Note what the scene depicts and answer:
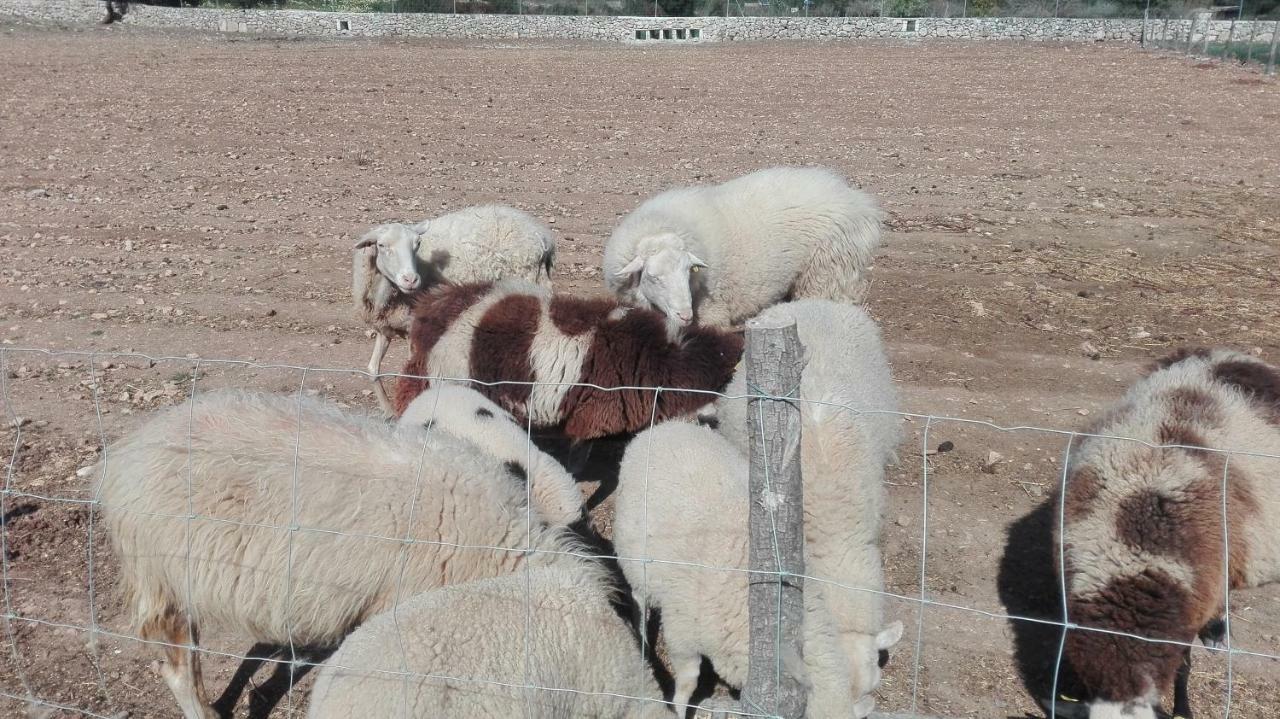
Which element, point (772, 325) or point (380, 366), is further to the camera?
point (380, 366)

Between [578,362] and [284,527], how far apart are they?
2183 millimetres

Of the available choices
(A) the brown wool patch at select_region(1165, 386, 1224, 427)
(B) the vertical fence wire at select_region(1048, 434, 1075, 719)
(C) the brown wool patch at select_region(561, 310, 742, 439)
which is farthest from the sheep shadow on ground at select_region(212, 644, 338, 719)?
(A) the brown wool patch at select_region(1165, 386, 1224, 427)

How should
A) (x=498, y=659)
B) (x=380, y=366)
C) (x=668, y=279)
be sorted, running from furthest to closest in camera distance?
(x=380, y=366), (x=668, y=279), (x=498, y=659)

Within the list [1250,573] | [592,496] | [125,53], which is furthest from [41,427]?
[125,53]

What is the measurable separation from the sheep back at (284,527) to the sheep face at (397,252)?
333 centimetres

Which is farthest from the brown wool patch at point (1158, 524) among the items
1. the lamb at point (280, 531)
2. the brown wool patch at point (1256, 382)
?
the lamb at point (280, 531)

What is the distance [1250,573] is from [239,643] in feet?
14.7

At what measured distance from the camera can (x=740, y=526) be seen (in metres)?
3.93

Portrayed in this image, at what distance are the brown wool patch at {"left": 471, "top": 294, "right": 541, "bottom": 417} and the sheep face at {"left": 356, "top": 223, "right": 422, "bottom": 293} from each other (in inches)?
69.7

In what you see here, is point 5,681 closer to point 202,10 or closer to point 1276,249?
point 1276,249

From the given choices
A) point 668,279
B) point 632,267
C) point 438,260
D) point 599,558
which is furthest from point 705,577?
point 438,260

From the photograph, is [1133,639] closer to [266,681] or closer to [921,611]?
[921,611]

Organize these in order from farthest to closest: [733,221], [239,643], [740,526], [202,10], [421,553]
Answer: [202,10], [733,221], [239,643], [740,526], [421,553]

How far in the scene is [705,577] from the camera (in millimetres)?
3783
